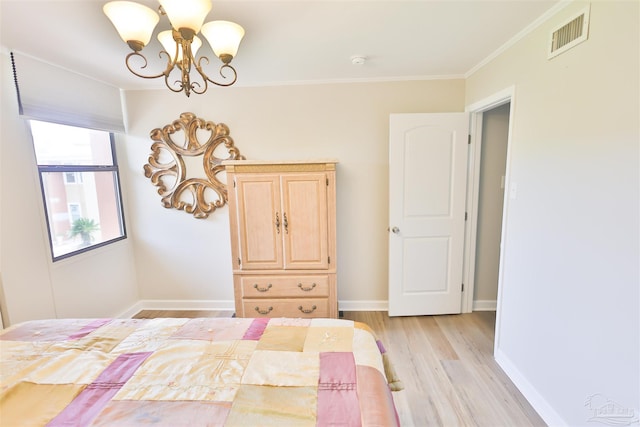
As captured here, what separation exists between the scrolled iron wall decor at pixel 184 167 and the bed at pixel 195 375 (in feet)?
5.27

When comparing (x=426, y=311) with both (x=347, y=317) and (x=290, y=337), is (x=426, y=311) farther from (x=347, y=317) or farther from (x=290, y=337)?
(x=290, y=337)

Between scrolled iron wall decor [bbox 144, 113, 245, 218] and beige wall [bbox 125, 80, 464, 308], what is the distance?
3.3 inches

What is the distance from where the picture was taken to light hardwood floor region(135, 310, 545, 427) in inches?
66.9

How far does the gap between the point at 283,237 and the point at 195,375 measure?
1467 mm

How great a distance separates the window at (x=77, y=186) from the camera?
226 centimetres

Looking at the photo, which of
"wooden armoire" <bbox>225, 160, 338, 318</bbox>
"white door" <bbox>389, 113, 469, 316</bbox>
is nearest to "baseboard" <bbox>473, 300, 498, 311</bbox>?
"white door" <bbox>389, 113, 469, 316</bbox>

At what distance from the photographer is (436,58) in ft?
7.45

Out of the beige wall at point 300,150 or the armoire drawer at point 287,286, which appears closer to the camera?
the armoire drawer at point 287,286

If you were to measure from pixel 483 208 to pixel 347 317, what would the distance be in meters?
1.74

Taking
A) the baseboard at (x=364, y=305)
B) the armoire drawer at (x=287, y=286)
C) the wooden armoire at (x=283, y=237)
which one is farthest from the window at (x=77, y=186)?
the baseboard at (x=364, y=305)

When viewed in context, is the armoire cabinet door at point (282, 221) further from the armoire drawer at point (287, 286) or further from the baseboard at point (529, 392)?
the baseboard at point (529, 392)

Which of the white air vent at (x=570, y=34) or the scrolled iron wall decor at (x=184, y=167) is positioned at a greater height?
the white air vent at (x=570, y=34)

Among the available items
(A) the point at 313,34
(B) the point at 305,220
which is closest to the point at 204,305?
(B) the point at 305,220

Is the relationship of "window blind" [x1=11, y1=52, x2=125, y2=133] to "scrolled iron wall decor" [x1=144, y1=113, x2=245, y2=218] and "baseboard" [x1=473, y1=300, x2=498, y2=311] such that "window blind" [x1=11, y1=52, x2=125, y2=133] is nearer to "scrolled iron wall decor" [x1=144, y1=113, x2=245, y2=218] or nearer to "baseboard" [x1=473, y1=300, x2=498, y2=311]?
"scrolled iron wall decor" [x1=144, y1=113, x2=245, y2=218]
